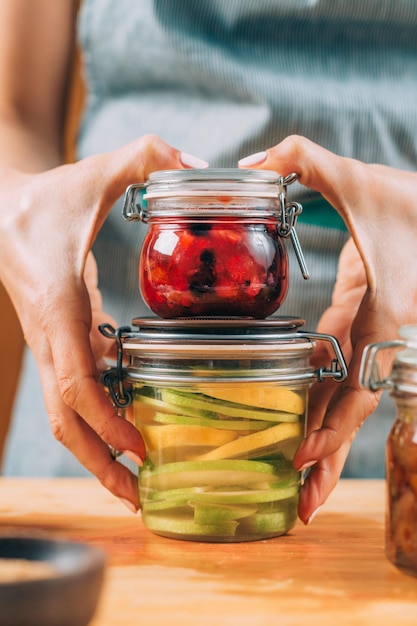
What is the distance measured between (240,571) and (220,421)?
0.11m

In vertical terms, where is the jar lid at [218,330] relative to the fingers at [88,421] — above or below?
above

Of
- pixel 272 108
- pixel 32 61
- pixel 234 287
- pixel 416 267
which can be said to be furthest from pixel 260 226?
pixel 32 61

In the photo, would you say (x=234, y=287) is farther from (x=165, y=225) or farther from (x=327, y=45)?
(x=327, y=45)

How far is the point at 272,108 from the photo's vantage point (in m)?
1.12

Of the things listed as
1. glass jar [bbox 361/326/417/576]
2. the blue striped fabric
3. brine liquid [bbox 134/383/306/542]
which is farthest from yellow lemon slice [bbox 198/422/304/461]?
the blue striped fabric

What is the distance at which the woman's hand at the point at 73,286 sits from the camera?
784 mm

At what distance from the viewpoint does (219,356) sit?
73 centimetres

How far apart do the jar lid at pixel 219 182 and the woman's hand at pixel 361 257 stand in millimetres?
42

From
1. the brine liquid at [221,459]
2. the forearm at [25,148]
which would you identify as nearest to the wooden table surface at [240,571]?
the brine liquid at [221,459]

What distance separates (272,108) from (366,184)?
1.13 feet

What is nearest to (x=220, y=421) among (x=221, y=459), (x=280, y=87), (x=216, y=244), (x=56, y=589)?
(x=221, y=459)

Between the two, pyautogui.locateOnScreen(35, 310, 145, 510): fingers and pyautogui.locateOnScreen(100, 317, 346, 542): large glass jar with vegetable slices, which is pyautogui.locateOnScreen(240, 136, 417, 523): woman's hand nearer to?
pyautogui.locateOnScreen(100, 317, 346, 542): large glass jar with vegetable slices

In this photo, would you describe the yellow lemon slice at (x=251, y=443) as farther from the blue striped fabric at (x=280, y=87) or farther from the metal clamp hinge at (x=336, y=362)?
the blue striped fabric at (x=280, y=87)

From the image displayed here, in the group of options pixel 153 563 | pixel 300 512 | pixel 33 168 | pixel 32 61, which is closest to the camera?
pixel 153 563
